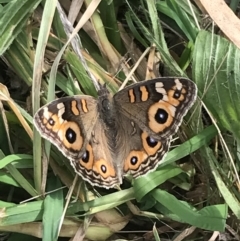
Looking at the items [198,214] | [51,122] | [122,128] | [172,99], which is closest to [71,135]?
[51,122]

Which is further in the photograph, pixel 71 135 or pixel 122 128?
pixel 122 128

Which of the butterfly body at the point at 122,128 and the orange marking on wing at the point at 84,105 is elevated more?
the orange marking on wing at the point at 84,105

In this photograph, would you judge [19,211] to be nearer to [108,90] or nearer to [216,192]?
[108,90]

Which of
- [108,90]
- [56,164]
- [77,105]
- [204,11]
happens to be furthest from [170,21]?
[56,164]

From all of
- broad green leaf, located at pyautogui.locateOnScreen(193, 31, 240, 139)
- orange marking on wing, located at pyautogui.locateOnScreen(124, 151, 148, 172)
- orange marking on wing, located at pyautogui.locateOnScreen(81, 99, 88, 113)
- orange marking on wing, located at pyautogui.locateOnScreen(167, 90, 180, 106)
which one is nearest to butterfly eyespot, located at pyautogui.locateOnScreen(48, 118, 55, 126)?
orange marking on wing, located at pyautogui.locateOnScreen(81, 99, 88, 113)

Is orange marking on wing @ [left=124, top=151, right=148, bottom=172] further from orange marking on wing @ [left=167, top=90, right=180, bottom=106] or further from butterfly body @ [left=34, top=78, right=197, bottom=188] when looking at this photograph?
orange marking on wing @ [left=167, top=90, right=180, bottom=106]

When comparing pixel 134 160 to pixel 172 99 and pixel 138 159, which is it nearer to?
pixel 138 159

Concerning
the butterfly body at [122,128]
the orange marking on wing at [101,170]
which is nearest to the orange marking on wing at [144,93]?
the butterfly body at [122,128]

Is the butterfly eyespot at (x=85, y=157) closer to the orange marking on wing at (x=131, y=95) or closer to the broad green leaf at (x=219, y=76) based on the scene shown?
the orange marking on wing at (x=131, y=95)
